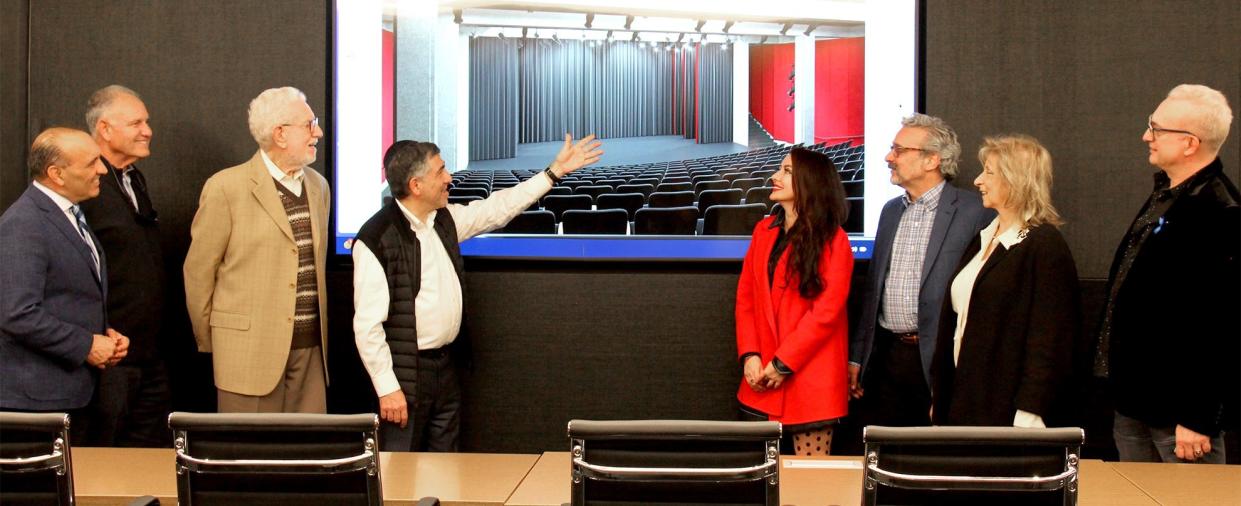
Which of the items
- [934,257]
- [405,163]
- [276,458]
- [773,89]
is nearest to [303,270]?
[405,163]

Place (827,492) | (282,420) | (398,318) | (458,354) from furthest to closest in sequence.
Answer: (458,354)
(398,318)
(827,492)
(282,420)

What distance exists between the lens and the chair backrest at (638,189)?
14.5 ft

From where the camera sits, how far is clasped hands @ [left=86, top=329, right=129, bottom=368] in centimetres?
331

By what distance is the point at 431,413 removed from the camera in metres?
3.74

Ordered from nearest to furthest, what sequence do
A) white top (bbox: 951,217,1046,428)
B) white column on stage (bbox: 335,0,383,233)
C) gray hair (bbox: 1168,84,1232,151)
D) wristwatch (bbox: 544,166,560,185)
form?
gray hair (bbox: 1168,84,1232,151) < white top (bbox: 951,217,1046,428) < wristwatch (bbox: 544,166,560,185) < white column on stage (bbox: 335,0,383,233)

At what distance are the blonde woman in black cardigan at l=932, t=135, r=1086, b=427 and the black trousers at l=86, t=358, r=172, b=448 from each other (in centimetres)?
285

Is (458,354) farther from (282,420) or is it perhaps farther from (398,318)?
(282,420)

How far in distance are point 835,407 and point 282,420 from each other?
2.11 metres

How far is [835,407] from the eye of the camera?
360 centimetres

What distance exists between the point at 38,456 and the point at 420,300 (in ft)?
5.19

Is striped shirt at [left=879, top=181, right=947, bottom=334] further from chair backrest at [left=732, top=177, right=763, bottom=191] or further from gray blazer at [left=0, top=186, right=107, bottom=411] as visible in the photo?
gray blazer at [left=0, top=186, right=107, bottom=411]

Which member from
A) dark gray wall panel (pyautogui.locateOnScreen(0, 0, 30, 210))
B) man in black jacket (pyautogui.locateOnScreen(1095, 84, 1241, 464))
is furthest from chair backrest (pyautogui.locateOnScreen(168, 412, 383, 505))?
dark gray wall panel (pyautogui.locateOnScreen(0, 0, 30, 210))

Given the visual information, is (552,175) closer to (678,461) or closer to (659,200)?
(659,200)

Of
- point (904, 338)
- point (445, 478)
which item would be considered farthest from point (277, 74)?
point (904, 338)
